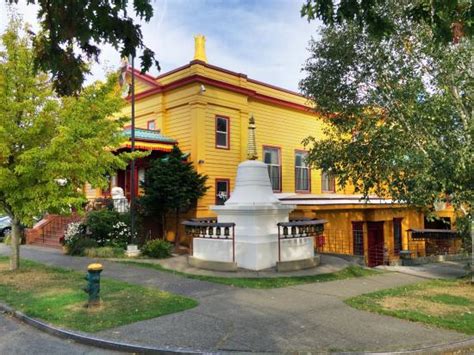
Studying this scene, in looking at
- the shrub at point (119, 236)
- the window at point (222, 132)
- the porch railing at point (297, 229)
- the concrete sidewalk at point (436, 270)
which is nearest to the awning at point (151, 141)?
the window at point (222, 132)

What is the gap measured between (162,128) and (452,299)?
15095 mm

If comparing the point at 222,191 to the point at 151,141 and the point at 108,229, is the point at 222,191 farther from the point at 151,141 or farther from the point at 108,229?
the point at 108,229

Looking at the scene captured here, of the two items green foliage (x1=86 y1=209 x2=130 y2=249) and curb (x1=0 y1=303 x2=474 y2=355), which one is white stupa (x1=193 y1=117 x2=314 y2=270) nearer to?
green foliage (x1=86 y1=209 x2=130 y2=249)

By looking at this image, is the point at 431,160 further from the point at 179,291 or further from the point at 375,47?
the point at 179,291

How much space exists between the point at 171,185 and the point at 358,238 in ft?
30.2

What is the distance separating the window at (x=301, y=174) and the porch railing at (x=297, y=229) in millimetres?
10822

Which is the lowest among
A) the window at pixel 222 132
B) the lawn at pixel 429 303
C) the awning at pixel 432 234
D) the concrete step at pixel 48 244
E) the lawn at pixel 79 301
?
the lawn at pixel 429 303

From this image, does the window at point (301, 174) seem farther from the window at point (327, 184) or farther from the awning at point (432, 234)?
the awning at point (432, 234)

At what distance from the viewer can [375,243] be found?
2052 cm

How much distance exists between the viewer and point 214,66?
19.9 m

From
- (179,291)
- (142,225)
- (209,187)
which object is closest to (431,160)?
(179,291)

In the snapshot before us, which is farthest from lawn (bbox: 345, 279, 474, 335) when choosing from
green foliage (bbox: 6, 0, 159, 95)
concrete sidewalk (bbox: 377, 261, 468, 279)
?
green foliage (bbox: 6, 0, 159, 95)

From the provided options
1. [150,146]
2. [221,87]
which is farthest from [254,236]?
[221,87]

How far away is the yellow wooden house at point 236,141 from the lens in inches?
749
